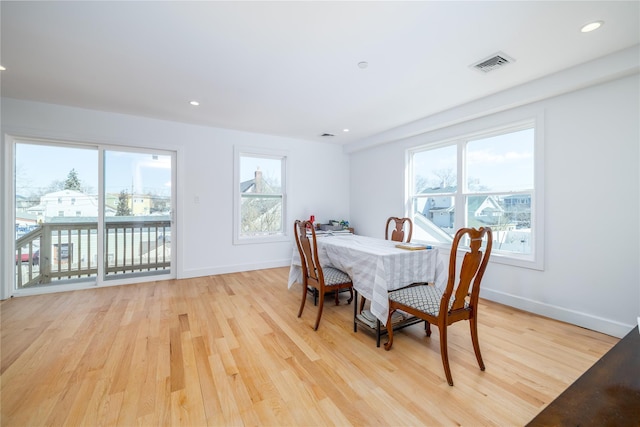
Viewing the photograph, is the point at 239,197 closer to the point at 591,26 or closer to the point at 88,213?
the point at 88,213

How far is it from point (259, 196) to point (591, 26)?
4.40 meters

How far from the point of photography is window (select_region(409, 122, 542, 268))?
2.98m

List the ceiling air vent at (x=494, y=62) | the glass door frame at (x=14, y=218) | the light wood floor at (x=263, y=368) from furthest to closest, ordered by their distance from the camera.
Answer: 1. the glass door frame at (x=14, y=218)
2. the ceiling air vent at (x=494, y=62)
3. the light wood floor at (x=263, y=368)

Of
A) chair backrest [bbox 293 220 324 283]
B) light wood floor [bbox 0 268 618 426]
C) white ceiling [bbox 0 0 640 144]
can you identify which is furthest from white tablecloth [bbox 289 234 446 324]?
white ceiling [bbox 0 0 640 144]

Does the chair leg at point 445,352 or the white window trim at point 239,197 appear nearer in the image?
the chair leg at point 445,352

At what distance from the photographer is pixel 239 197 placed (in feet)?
14.9

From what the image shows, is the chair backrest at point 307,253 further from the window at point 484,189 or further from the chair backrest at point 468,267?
the window at point 484,189

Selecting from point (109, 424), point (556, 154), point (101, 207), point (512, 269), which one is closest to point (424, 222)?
point (512, 269)

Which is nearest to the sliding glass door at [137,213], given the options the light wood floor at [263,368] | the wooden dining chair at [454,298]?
the light wood floor at [263,368]

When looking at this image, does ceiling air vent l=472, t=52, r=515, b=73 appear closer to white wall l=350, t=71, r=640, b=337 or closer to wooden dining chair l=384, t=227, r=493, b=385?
white wall l=350, t=71, r=640, b=337

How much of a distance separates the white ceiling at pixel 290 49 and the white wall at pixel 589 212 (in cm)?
47

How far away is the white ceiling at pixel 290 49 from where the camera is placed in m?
1.72

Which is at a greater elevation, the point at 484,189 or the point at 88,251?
the point at 484,189

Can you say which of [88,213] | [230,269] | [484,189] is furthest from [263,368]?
[88,213]
